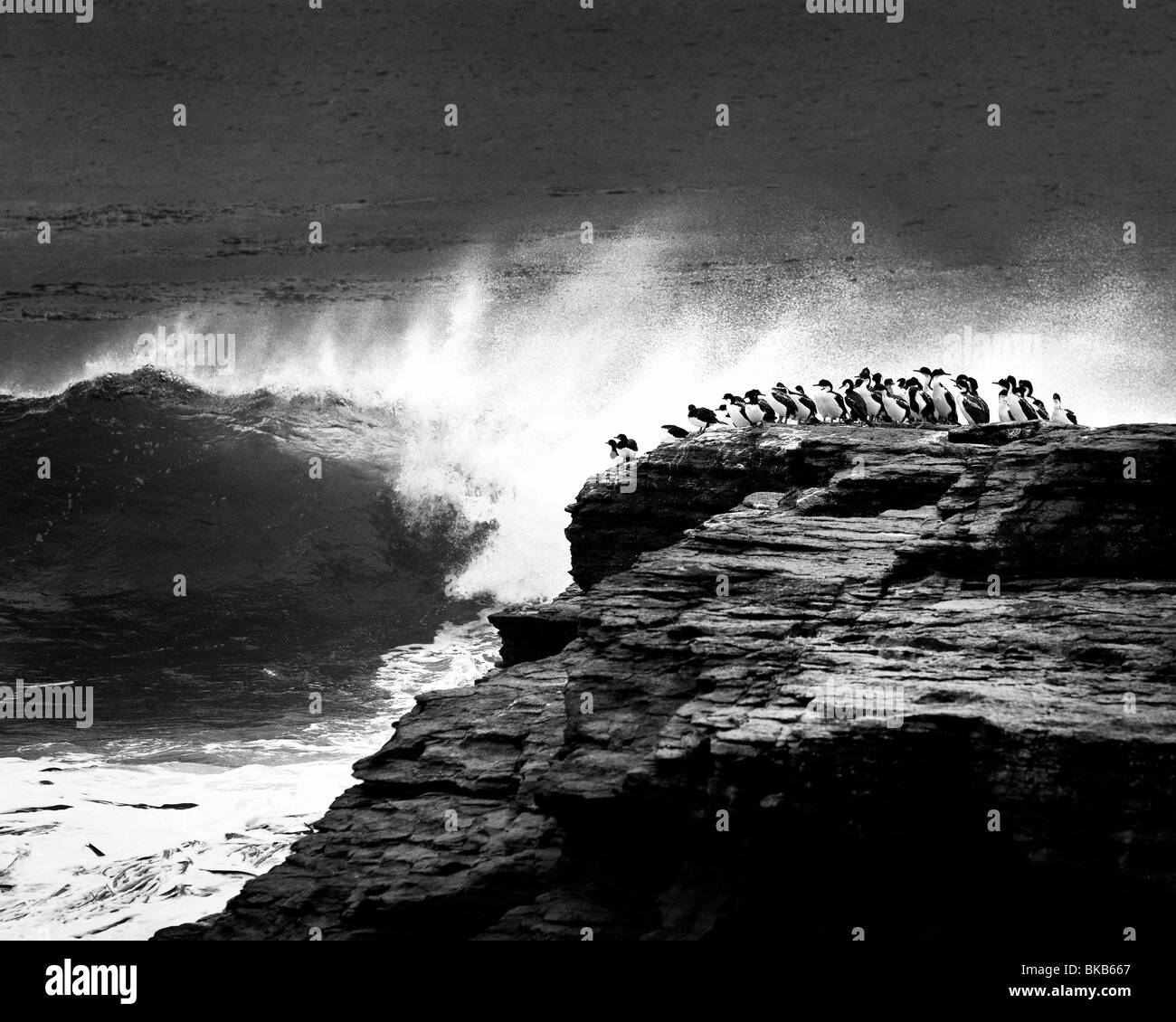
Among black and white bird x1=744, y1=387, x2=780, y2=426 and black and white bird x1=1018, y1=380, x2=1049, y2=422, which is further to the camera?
black and white bird x1=744, y1=387, x2=780, y2=426

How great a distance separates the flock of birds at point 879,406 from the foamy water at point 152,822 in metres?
7.23

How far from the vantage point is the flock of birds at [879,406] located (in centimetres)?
2203

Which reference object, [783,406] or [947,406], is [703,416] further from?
[947,406]

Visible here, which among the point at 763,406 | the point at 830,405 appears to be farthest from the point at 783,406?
the point at 830,405

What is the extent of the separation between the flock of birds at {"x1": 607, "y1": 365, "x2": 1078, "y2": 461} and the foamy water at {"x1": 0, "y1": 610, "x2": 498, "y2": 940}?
7232 mm

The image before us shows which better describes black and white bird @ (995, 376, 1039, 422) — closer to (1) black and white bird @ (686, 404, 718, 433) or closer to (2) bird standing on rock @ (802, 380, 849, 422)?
(2) bird standing on rock @ (802, 380, 849, 422)

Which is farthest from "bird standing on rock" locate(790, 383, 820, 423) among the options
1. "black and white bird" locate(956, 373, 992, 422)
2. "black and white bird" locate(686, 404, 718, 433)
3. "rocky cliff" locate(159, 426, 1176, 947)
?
"rocky cliff" locate(159, 426, 1176, 947)

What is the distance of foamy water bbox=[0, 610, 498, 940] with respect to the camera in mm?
17672

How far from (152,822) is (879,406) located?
12739 millimetres

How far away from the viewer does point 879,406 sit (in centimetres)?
2270

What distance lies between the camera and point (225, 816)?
801 inches

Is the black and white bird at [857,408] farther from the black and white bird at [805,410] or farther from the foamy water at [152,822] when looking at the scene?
the foamy water at [152,822]
